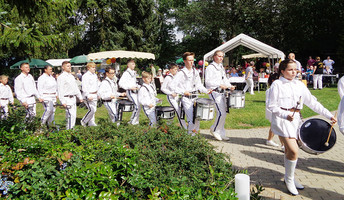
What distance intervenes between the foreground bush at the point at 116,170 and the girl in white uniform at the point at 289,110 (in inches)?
47.4

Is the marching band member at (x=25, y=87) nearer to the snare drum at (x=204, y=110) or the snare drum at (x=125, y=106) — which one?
the snare drum at (x=125, y=106)

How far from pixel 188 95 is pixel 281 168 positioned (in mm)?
2636

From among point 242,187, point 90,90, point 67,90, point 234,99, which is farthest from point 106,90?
point 242,187

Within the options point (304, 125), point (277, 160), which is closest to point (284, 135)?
point (304, 125)

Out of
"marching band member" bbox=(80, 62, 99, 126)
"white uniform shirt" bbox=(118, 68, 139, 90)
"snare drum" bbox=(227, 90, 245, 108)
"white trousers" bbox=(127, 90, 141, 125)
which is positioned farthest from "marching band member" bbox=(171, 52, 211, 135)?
"marching band member" bbox=(80, 62, 99, 126)

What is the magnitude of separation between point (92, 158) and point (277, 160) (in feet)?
13.5

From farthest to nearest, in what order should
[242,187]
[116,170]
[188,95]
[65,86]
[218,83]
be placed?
[65,86]
[218,83]
[188,95]
[116,170]
[242,187]

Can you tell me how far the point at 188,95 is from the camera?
679cm

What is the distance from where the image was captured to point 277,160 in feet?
19.1

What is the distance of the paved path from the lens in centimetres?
427

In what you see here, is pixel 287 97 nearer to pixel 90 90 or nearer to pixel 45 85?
pixel 90 90

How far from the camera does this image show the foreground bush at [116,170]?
2.56m

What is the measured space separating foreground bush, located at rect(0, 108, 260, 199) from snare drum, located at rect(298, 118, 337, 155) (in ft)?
4.74

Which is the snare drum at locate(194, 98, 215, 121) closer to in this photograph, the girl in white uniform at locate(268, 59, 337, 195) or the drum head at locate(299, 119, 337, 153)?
the girl in white uniform at locate(268, 59, 337, 195)
